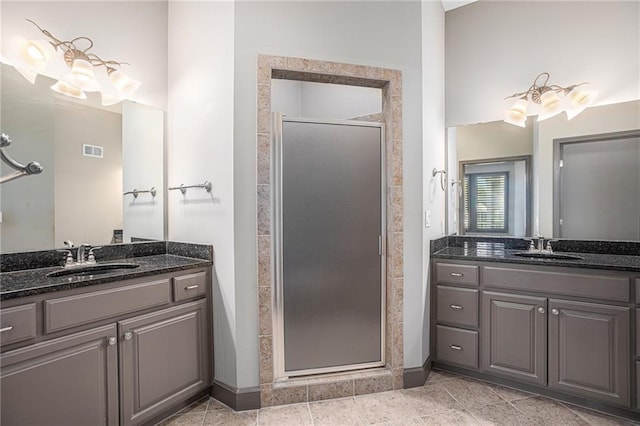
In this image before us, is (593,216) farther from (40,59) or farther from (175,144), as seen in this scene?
(40,59)

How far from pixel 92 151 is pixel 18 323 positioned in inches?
49.4

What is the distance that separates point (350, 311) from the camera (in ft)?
7.39

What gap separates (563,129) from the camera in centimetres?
252

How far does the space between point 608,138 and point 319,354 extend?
268 cm

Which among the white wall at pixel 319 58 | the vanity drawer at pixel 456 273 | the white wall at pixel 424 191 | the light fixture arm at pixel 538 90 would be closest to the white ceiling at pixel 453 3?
the white wall at pixel 424 191

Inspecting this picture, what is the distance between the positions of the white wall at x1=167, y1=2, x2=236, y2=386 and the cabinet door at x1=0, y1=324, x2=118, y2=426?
632 mm

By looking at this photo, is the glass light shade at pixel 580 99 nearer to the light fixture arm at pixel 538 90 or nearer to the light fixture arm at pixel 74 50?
the light fixture arm at pixel 538 90

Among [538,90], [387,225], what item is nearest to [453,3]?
[538,90]

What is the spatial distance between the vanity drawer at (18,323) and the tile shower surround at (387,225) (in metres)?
1.09

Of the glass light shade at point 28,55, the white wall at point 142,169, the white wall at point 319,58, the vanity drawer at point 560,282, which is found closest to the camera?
the glass light shade at point 28,55

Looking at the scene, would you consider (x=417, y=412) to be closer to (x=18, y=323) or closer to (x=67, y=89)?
(x=18, y=323)

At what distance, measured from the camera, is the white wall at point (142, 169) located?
228 cm

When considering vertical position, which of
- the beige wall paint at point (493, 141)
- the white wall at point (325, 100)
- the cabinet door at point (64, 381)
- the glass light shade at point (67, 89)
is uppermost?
the white wall at point (325, 100)

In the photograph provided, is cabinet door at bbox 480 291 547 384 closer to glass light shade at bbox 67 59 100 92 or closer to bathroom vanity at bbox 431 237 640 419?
bathroom vanity at bbox 431 237 640 419
